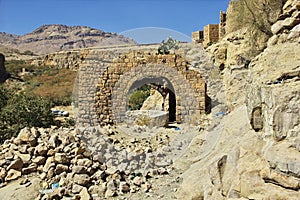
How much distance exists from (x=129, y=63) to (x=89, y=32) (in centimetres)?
10463

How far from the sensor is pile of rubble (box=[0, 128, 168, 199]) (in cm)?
521

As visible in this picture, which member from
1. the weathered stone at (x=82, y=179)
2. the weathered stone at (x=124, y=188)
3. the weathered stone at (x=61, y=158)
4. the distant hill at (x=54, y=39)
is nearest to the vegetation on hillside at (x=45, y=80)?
the weathered stone at (x=61, y=158)

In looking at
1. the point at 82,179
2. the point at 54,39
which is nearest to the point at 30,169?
the point at 82,179

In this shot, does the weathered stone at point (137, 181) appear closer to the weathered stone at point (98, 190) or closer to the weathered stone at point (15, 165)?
the weathered stone at point (98, 190)

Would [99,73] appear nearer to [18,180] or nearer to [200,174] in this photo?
[18,180]

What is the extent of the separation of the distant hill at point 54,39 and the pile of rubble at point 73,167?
87738mm

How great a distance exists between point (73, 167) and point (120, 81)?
3.73m

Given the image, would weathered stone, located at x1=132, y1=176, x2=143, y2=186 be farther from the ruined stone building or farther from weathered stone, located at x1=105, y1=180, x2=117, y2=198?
the ruined stone building

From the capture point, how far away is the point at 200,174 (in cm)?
417

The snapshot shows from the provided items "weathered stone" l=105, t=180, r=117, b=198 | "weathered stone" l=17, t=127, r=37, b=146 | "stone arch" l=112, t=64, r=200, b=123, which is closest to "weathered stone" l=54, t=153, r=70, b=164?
"weathered stone" l=17, t=127, r=37, b=146

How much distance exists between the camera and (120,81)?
8875 mm

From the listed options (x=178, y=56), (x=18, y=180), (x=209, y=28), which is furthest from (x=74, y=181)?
(x=209, y=28)

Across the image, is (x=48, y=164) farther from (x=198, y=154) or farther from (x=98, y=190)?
(x=198, y=154)

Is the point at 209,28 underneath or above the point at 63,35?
underneath
